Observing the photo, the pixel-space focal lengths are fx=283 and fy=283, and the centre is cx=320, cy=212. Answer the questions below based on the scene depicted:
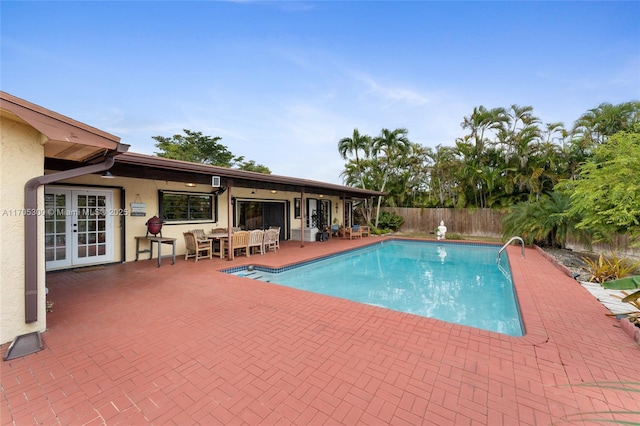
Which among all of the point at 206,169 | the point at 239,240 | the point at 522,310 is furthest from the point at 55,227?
the point at 522,310

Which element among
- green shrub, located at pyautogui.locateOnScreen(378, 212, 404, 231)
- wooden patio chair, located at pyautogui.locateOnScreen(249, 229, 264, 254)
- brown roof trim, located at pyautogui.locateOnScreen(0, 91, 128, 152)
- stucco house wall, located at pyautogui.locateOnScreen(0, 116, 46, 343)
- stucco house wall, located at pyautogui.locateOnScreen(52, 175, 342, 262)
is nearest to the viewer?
Result: brown roof trim, located at pyautogui.locateOnScreen(0, 91, 128, 152)

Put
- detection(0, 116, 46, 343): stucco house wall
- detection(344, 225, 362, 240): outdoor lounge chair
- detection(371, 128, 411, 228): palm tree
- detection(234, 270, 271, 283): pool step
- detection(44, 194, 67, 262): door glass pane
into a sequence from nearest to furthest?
detection(0, 116, 46, 343): stucco house wall < detection(44, 194, 67, 262): door glass pane < detection(234, 270, 271, 283): pool step < detection(344, 225, 362, 240): outdoor lounge chair < detection(371, 128, 411, 228): palm tree

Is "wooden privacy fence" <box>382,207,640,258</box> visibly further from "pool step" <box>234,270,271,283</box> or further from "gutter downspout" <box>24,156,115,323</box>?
"gutter downspout" <box>24,156,115,323</box>

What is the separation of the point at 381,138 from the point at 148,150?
840 inches

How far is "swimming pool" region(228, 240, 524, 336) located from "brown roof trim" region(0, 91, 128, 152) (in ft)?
15.4

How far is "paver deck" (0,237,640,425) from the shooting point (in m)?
2.32

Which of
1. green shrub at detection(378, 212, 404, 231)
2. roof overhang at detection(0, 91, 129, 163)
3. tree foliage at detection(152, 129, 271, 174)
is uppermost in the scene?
tree foliage at detection(152, 129, 271, 174)

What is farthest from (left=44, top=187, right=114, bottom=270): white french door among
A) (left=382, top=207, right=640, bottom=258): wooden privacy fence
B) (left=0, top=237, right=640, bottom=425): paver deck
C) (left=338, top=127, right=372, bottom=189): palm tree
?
(left=382, top=207, right=640, bottom=258): wooden privacy fence

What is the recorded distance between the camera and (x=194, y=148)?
1090 inches

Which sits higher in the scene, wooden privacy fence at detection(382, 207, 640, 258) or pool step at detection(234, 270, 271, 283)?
wooden privacy fence at detection(382, 207, 640, 258)

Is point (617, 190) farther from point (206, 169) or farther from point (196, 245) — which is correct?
point (196, 245)

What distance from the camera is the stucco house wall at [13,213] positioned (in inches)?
128

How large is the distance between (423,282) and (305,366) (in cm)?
541

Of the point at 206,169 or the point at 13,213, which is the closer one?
the point at 13,213
